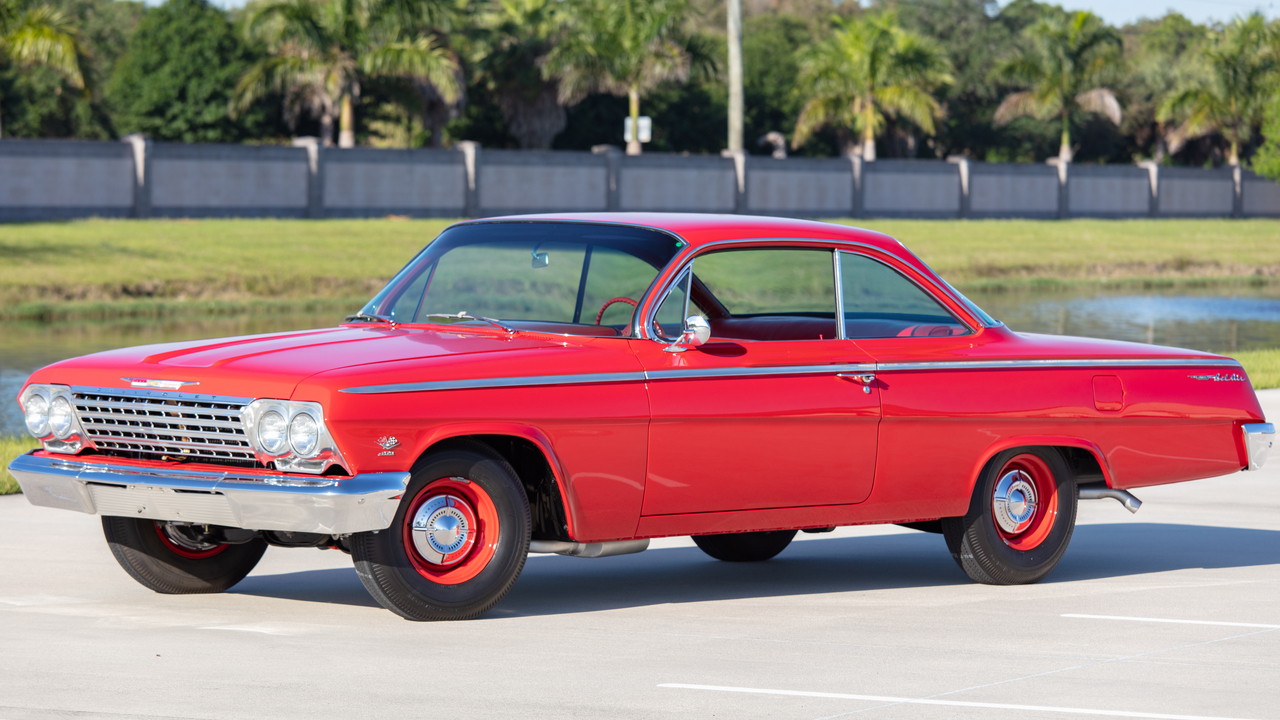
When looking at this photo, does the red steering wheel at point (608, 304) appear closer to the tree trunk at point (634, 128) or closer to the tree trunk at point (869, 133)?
the tree trunk at point (634, 128)

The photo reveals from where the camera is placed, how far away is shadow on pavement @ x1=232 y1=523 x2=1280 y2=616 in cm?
795

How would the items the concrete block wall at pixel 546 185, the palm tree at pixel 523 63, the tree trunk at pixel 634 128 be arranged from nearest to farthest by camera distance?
the concrete block wall at pixel 546 185 < the tree trunk at pixel 634 128 < the palm tree at pixel 523 63

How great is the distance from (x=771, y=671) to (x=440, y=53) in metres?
49.1

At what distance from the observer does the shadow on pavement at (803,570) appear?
26.1 ft

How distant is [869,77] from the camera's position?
62344 mm

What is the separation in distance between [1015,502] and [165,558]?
12.7 ft

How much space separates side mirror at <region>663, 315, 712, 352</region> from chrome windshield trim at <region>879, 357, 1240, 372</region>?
3.41 feet

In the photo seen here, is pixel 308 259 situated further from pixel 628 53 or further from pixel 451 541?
pixel 451 541

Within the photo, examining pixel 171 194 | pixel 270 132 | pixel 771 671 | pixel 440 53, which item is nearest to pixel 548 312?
pixel 771 671

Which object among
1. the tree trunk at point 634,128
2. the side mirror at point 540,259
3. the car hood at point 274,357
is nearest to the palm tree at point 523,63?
the tree trunk at point 634,128

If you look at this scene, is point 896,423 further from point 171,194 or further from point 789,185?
point 789,185

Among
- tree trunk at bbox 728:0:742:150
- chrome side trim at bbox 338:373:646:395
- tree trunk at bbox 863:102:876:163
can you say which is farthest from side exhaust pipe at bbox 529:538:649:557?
tree trunk at bbox 863:102:876:163

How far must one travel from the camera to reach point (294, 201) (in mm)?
46000

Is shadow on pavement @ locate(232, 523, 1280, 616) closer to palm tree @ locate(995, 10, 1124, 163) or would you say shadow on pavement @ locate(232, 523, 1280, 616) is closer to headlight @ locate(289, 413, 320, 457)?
headlight @ locate(289, 413, 320, 457)
